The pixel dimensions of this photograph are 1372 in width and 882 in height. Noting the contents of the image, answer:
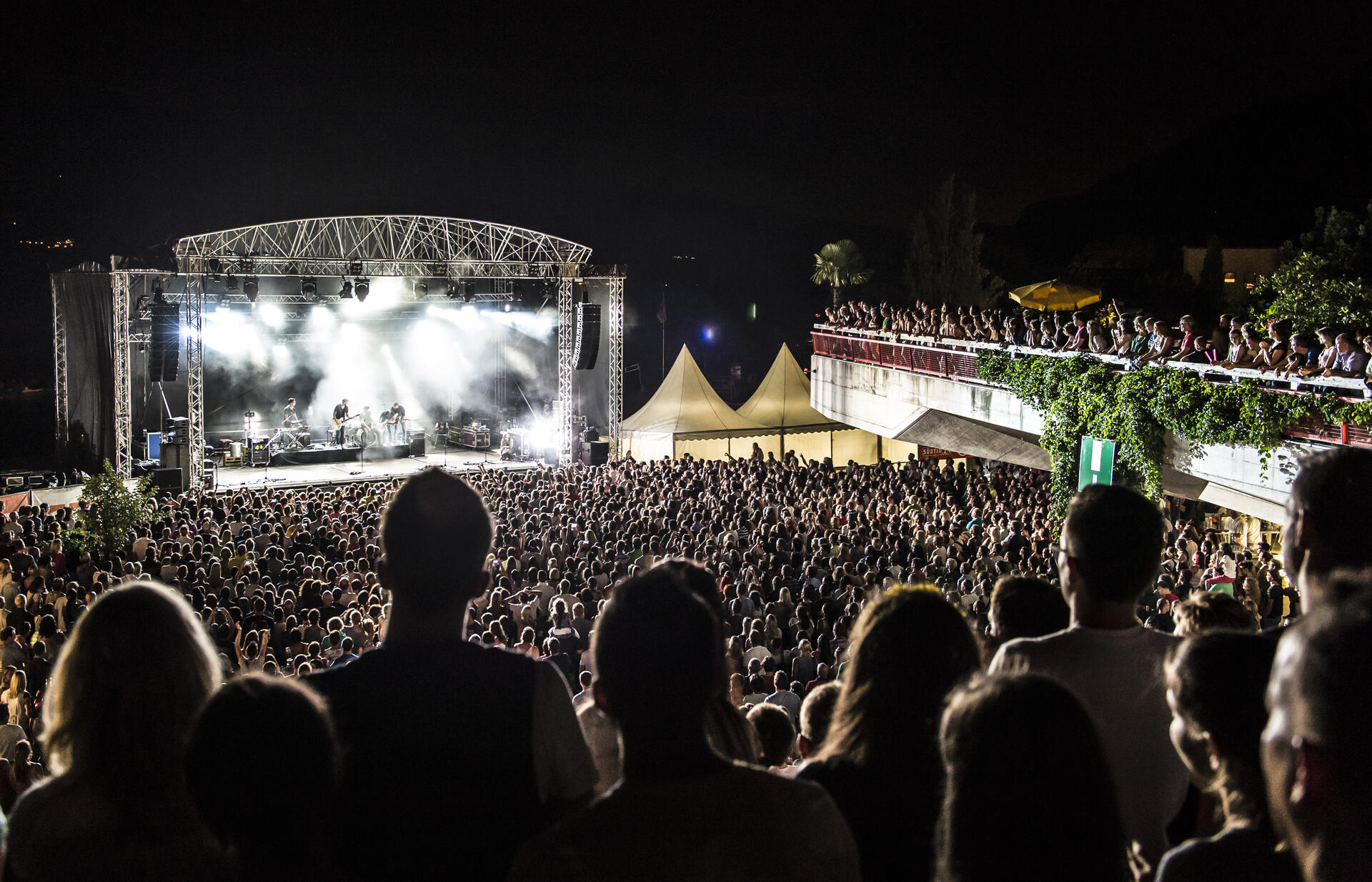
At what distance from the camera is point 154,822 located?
188cm

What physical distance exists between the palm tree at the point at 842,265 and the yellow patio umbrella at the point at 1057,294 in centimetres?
1505

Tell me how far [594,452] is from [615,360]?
2588 mm

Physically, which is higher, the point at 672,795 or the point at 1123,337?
the point at 1123,337

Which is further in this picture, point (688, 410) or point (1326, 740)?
point (688, 410)

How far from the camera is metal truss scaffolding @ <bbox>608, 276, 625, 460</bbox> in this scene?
25.2 m

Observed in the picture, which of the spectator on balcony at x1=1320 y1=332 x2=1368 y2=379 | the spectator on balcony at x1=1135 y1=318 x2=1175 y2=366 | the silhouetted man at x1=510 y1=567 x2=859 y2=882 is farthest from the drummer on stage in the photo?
the silhouetted man at x1=510 y1=567 x2=859 y2=882

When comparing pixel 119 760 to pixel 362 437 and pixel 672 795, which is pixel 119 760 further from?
pixel 362 437

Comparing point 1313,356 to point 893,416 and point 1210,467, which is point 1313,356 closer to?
point 1210,467

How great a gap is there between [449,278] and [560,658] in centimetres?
1714

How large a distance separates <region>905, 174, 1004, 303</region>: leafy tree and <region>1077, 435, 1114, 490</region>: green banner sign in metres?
23.9

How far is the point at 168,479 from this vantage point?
21.0m

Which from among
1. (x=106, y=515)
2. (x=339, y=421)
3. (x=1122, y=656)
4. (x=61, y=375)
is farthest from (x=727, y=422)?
(x=1122, y=656)

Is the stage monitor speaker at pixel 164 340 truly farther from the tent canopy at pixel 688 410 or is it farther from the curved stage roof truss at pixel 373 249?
the tent canopy at pixel 688 410

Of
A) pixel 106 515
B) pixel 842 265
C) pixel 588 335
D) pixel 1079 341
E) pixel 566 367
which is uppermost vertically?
pixel 842 265
